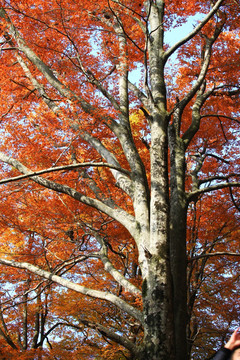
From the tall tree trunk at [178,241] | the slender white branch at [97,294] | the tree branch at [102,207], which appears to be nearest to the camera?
the tall tree trunk at [178,241]

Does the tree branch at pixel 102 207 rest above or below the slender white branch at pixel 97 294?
above

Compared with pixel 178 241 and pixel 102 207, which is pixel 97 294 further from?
pixel 178 241

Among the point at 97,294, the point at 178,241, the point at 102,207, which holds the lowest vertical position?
the point at 97,294

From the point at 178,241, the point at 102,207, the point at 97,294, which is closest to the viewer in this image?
the point at 178,241

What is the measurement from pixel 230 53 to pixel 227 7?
3.19 m

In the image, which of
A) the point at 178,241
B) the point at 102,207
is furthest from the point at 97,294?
the point at 178,241

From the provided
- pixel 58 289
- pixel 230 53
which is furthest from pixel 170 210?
pixel 58 289

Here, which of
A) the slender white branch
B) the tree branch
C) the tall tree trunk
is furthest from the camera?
the tree branch

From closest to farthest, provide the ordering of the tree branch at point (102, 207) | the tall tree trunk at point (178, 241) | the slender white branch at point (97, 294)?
the tall tree trunk at point (178, 241) → the slender white branch at point (97, 294) → the tree branch at point (102, 207)

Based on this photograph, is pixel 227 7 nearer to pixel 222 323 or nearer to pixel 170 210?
pixel 170 210

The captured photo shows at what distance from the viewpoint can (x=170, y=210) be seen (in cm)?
443

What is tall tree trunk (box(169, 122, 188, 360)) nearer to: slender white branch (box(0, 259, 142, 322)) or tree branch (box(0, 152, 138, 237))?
slender white branch (box(0, 259, 142, 322))

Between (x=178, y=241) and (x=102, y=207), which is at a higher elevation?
(x=102, y=207)

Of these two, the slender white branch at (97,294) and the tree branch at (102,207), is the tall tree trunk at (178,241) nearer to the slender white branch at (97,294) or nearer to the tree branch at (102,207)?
the slender white branch at (97,294)
